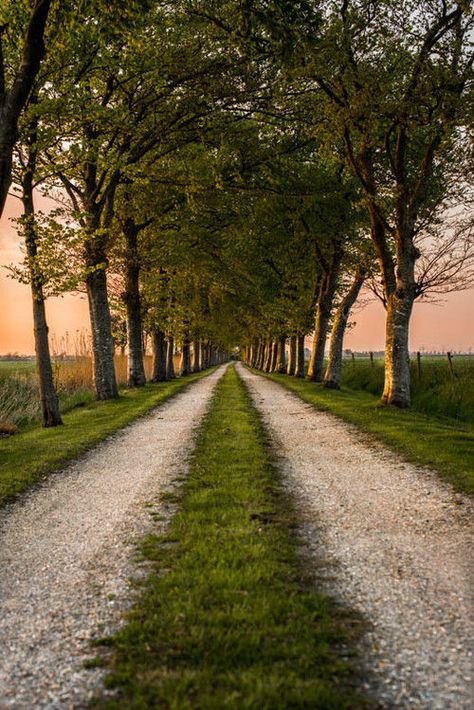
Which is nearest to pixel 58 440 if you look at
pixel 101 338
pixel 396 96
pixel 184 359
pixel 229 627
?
pixel 229 627

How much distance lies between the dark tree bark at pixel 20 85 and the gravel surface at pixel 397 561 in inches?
301

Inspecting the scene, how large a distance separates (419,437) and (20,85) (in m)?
11.1

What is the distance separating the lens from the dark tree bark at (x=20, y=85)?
331 inches

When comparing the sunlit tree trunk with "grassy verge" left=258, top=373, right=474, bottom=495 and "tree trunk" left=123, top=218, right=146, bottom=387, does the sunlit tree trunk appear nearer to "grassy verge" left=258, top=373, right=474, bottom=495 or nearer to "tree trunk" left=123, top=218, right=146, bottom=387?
"tree trunk" left=123, top=218, right=146, bottom=387

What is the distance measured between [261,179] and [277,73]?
4744 millimetres

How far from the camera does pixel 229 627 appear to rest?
3877 millimetres

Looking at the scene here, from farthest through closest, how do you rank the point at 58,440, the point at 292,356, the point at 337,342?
the point at 292,356 → the point at 337,342 → the point at 58,440

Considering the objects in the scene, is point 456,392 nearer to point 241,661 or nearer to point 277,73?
point 277,73

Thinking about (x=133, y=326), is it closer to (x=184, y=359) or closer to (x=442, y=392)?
(x=442, y=392)

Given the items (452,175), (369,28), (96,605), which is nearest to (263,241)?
(452,175)

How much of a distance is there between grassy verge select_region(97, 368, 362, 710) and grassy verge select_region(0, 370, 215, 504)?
4250 millimetres

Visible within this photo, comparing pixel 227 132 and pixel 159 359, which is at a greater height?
pixel 227 132

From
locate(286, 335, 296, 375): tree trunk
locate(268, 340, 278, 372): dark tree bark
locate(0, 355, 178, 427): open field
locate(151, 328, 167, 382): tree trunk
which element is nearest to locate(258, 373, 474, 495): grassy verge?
locate(0, 355, 178, 427): open field

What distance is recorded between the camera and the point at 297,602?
14.0 feet
